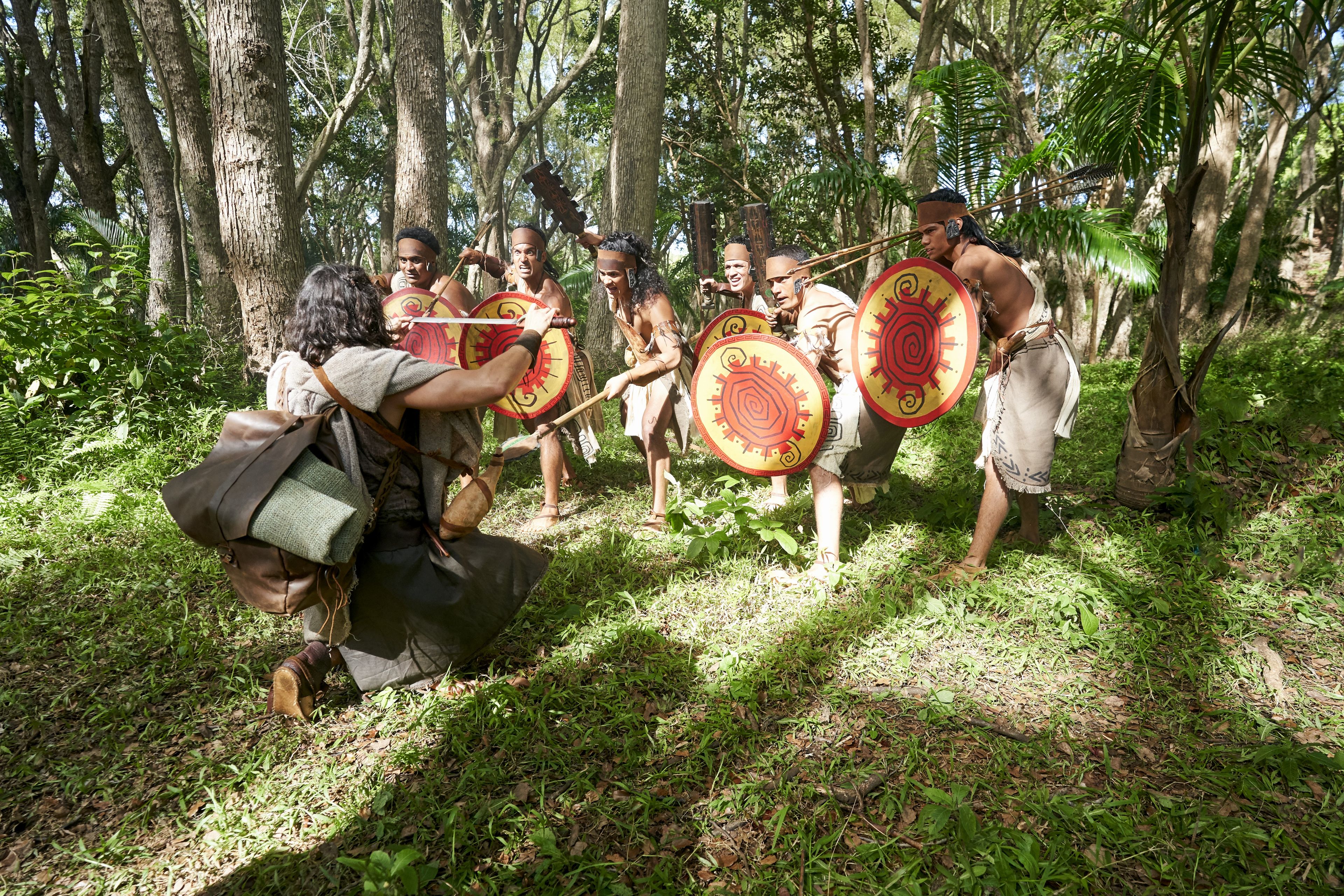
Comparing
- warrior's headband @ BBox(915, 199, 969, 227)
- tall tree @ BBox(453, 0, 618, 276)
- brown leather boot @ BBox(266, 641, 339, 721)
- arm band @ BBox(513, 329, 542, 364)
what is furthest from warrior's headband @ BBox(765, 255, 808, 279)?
tall tree @ BBox(453, 0, 618, 276)

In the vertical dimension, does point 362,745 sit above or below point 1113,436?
below

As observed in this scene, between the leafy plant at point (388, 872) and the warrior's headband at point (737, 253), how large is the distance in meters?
3.53

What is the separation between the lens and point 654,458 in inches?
168

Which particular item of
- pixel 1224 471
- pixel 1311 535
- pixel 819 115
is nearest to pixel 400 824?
pixel 1311 535

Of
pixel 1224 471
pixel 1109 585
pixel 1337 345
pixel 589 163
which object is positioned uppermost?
pixel 589 163

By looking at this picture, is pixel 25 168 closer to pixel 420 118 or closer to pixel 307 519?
pixel 420 118

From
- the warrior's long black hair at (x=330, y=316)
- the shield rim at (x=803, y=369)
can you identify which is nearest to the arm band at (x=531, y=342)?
the warrior's long black hair at (x=330, y=316)

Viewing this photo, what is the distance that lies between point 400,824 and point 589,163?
27.8 metres

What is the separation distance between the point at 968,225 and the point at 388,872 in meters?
3.21

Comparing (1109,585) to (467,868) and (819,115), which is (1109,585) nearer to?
(467,868)

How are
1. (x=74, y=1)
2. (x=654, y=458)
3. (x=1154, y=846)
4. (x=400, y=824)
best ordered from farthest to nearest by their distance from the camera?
(x=74, y=1) → (x=654, y=458) → (x=400, y=824) → (x=1154, y=846)

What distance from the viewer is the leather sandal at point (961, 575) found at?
3.18m

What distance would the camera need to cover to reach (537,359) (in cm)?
399

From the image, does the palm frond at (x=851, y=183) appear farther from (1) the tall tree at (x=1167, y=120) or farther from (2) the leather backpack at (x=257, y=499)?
(2) the leather backpack at (x=257, y=499)
